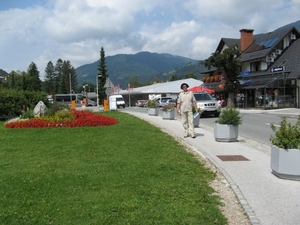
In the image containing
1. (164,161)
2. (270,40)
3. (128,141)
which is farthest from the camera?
(270,40)

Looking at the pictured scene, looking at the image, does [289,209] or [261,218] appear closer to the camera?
[261,218]

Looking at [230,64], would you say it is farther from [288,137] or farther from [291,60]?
[288,137]

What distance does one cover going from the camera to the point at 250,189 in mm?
6117

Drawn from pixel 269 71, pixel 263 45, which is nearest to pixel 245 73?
pixel 263 45

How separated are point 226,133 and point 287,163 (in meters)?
5.29

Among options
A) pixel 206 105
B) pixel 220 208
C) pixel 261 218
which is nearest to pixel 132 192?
pixel 220 208

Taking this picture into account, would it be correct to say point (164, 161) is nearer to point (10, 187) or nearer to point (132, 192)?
point (132, 192)

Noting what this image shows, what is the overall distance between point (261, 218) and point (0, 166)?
18.5 feet

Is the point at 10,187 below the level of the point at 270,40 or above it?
below

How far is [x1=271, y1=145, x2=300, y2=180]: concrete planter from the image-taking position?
662cm

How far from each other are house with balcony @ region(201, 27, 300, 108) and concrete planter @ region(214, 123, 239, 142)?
30002 millimetres

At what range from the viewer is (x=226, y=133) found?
39.4 feet

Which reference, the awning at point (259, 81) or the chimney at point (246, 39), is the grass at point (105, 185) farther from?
the chimney at point (246, 39)

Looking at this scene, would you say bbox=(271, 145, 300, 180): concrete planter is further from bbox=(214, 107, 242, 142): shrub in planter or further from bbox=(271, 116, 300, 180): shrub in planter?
bbox=(214, 107, 242, 142): shrub in planter
